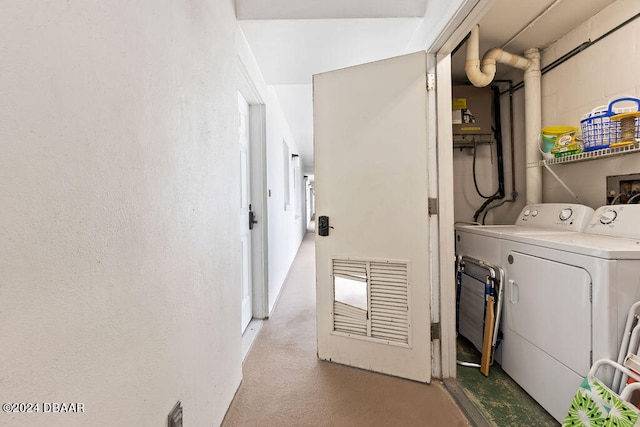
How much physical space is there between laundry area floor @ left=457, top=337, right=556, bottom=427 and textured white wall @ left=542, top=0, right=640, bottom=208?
140 centimetres

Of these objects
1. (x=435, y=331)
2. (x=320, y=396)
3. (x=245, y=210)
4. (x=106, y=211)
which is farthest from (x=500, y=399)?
(x=245, y=210)

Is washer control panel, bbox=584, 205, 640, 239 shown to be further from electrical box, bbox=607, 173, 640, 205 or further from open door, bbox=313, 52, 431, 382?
open door, bbox=313, 52, 431, 382

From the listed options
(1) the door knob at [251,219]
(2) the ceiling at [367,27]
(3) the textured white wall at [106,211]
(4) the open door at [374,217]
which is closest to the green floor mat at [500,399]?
(4) the open door at [374,217]

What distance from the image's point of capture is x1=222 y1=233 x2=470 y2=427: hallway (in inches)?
59.6

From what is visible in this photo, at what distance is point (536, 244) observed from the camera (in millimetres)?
1558

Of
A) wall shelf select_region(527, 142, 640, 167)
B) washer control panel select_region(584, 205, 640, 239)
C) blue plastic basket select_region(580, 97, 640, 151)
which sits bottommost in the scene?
washer control panel select_region(584, 205, 640, 239)

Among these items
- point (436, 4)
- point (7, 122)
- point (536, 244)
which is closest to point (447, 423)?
point (536, 244)

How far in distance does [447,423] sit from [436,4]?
7.38ft

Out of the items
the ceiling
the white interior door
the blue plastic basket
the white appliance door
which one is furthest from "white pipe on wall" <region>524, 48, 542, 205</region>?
the white interior door

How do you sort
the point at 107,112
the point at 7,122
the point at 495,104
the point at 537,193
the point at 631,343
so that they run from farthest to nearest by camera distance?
the point at 495,104 → the point at 537,193 → the point at 631,343 → the point at 107,112 → the point at 7,122

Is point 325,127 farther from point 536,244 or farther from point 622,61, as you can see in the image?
point 622,61

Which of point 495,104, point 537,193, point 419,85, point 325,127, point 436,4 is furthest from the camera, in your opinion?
point 495,104

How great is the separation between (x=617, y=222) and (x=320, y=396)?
1929mm

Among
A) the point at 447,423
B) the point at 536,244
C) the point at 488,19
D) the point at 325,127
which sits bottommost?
the point at 447,423
